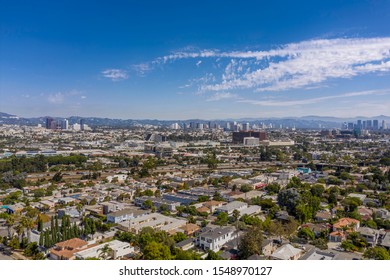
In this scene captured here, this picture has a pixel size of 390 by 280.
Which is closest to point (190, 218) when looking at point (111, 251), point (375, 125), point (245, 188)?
point (111, 251)

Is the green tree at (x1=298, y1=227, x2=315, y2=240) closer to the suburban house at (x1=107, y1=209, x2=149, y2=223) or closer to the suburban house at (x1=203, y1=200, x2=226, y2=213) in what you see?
the suburban house at (x1=203, y1=200, x2=226, y2=213)

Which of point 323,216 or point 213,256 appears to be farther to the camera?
point 323,216

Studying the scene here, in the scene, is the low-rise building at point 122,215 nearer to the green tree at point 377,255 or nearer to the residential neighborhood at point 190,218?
the residential neighborhood at point 190,218

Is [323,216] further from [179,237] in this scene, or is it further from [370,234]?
[179,237]

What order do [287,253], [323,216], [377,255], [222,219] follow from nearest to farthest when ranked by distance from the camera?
[377,255], [287,253], [222,219], [323,216]

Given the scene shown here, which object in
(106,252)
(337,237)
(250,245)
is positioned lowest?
(337,237)

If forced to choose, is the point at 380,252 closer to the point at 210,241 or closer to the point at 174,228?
the point at 210,241

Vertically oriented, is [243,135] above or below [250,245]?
above

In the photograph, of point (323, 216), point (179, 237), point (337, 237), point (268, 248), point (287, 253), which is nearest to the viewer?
point (287, 253)

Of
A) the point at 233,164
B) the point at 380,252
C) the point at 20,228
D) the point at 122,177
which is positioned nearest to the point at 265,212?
the point at 380,252
